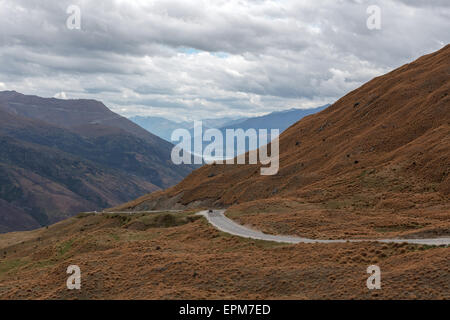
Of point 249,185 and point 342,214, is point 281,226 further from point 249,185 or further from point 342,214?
point 249,185

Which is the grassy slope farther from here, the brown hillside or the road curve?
the brown hillside

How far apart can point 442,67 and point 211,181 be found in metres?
62.6

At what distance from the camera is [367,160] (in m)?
77.4

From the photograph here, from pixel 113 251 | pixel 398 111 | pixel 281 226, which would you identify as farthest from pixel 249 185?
pixel 113 251

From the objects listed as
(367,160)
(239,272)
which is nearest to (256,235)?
(239,272)

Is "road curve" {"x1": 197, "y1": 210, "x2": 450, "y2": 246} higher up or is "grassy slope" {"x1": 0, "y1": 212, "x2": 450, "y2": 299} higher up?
"road curve" {"x1": 197, "y1": 210, "x2": 450, "y2": 246}

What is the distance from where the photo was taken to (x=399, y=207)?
5644 centimetres

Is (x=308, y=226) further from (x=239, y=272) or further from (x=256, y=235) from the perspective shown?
(x=239, y=272)

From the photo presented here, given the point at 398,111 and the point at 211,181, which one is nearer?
the point at 398,111

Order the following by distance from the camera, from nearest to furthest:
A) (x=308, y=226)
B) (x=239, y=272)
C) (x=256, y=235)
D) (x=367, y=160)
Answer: (x=239, y=272), (x=256, y=235), (x=308, y=226), (x=367, y=160)

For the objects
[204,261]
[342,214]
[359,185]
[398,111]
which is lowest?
[204,261]

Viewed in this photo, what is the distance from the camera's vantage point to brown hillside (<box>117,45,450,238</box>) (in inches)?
2475

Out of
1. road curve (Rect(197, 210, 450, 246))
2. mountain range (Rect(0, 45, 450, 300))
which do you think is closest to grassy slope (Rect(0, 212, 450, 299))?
mountain range (Rect(0, 45, 450, 300))

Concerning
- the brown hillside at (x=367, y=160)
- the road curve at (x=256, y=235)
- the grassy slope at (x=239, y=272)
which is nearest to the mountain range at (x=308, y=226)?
the grassy slope at (x=239, y=272)
